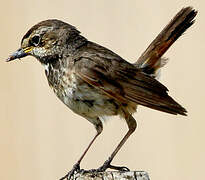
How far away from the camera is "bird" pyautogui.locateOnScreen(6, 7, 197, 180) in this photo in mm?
6789

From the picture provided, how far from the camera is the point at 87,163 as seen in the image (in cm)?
812

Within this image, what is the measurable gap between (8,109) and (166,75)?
56.9 inches

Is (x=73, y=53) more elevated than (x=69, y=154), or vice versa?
(x=73, y=53)

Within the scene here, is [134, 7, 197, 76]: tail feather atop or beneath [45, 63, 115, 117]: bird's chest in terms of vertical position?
atop

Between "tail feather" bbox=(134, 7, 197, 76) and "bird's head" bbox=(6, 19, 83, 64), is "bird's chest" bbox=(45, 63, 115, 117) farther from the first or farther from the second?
"tail feather" bbox=(134, 7, 197, 76)

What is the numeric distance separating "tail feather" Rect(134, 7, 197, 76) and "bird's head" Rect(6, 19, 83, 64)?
66 centimetres

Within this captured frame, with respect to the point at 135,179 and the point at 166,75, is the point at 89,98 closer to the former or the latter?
the point at 135,179

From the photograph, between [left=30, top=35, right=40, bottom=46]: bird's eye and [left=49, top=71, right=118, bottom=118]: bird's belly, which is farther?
[left=30, top=35, right=40, bottom=46]: bird's eye

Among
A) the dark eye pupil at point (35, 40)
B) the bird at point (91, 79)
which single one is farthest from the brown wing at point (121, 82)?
the dark eye pupil at point (35, 40)

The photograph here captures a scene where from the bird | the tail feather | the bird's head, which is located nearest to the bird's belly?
the bird

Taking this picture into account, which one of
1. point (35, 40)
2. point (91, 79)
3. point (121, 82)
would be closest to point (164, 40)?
point (121, 82)

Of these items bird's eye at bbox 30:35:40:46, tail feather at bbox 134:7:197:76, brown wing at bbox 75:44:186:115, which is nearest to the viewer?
brown wing at bbox 75:44:186:115

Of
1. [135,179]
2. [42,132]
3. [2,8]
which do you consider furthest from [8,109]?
[135,179]

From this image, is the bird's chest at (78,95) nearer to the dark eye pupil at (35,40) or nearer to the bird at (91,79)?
the bird at (91,79)
